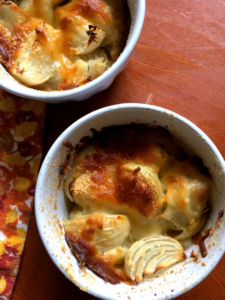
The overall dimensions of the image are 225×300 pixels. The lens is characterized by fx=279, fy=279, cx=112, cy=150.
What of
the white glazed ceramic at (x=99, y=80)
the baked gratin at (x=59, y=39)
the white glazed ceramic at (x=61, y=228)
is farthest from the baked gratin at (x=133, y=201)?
the baked gratin at (x=59, y=39)

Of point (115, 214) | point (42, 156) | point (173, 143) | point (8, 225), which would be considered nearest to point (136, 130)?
point (173, 143)

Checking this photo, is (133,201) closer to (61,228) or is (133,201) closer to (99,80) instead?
(61,228)

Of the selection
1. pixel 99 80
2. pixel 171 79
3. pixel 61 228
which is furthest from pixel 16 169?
pixel 171 79

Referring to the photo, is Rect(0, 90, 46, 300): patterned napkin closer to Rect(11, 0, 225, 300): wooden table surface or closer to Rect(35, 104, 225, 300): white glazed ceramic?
Rect(11, 0, 225, 300): wooden table surface

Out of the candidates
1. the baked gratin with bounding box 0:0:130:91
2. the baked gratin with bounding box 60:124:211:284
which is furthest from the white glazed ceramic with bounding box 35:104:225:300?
the baked gratin with bounding box 0:0:130:91

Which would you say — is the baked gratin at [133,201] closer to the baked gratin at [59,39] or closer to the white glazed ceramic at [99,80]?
the white glazed ceramic at [99,80]

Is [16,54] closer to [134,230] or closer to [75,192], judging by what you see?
[75,192]

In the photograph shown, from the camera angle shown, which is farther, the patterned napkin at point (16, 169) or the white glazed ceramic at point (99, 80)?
the patterned napkin at point (16, 169)
